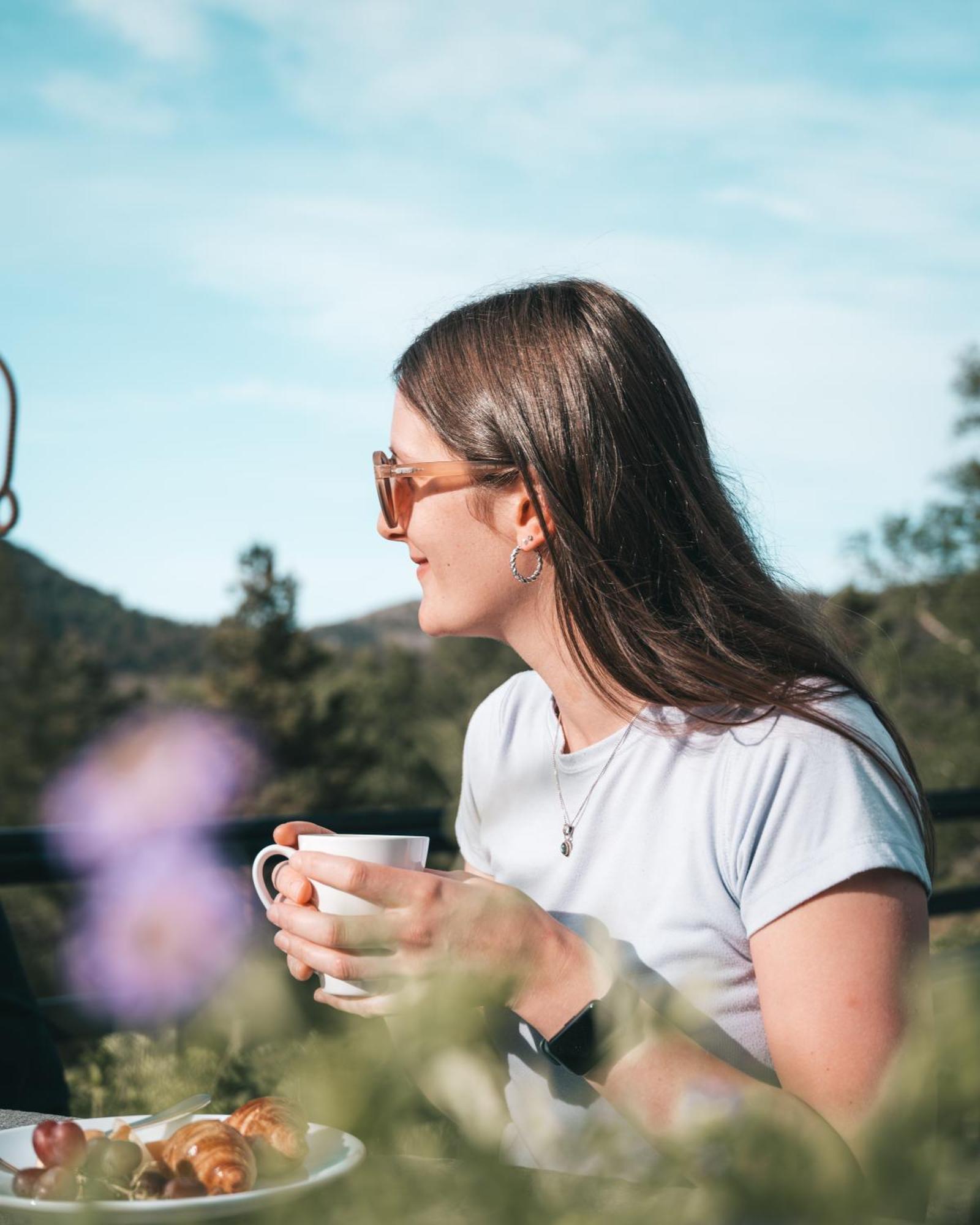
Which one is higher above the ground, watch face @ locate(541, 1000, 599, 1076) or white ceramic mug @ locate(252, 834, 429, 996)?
white ceramic mug @ locate(252, 834, 429, 996)

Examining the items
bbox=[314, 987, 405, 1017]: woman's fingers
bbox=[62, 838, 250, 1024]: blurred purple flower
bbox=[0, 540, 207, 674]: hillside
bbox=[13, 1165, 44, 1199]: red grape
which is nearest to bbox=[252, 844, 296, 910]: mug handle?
bbox=[314, 987, 405, 1017]: woman's fingers

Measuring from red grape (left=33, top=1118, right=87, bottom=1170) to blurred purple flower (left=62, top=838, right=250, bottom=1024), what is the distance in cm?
159

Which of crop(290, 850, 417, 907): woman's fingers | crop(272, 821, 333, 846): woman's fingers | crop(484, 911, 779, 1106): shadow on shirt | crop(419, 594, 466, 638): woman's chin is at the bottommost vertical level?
crop(484, 911, 779, 1106): shadow on shirt

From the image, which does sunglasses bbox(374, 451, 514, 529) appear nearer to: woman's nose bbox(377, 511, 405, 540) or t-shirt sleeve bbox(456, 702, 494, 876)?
woman's nose bbox(377, 511, 405, 540)

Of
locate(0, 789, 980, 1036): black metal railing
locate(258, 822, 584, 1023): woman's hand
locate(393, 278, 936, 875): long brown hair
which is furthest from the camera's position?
locate(0, 789, 980, 1036): black metal railing

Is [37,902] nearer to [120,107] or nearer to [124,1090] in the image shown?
[120,107]

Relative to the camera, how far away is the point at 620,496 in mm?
1552

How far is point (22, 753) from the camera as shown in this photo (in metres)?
39.2

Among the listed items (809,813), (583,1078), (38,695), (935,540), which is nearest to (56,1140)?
(583,1078)

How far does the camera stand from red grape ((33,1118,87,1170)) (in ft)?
2.82

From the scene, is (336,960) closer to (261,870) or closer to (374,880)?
(374,880)

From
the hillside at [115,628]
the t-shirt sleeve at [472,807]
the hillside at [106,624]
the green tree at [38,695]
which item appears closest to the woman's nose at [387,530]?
the t-shirt sleeve at [472,807]

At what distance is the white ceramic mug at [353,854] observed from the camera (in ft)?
3.86

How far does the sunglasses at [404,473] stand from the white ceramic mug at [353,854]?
551 millimetres
